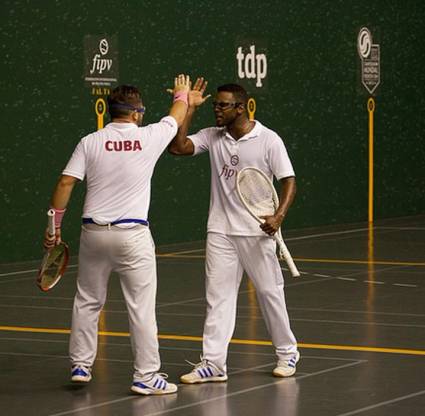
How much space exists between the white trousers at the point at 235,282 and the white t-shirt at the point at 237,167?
7cm

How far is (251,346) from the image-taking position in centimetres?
877

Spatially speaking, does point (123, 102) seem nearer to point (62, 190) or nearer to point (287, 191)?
point (62, 190)

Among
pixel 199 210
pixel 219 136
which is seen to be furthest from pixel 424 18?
pixel 219 136

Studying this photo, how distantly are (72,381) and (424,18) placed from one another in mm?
13599

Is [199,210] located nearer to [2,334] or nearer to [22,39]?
[22,39]

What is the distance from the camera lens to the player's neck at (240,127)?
7816 mm

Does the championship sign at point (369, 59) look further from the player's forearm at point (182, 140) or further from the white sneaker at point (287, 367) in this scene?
the white sneaker at point (287, 367)

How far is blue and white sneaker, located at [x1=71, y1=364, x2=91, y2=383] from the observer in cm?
746

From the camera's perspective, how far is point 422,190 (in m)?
20.2

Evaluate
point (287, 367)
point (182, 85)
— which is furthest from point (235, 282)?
point (182, 85)

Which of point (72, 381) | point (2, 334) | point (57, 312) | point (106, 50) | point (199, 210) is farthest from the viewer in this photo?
point (199, 210)

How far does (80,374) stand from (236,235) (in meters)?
1.14

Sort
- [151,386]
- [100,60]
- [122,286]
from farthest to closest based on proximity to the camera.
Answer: [100,60] → [122,286] → [151,386]

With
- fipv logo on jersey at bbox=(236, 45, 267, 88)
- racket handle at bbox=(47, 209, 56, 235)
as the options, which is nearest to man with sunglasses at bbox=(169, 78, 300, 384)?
racket handle at bbox=(47, 209, 56, 235)
